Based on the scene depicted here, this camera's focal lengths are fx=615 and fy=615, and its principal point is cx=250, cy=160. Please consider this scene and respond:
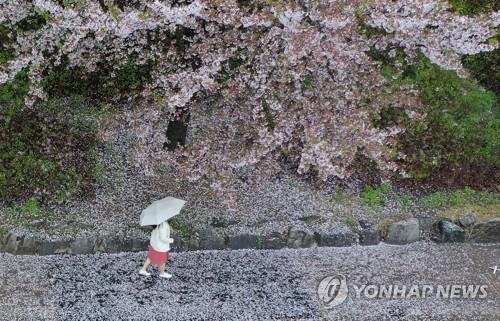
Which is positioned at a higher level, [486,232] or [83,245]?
[486,232]

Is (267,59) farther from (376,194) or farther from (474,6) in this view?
(474,6)

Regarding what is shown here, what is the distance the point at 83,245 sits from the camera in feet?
20.5

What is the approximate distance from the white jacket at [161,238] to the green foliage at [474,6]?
18.3 ft

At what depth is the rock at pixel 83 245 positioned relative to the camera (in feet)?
20.4

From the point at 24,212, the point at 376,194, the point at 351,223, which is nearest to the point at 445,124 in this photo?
the point at 376,194

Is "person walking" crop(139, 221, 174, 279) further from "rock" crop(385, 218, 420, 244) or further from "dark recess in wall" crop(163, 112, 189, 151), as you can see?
"rock" crop(385, 218, 420, 244)

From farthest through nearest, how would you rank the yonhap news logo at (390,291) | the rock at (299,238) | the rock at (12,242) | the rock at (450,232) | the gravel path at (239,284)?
the rock at (450,232)
the rock at (299,238)
the rock at (12,242)
the yonhap news logo at (390,291)
the gravel path at (239,284)

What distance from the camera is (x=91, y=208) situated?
6.68 m

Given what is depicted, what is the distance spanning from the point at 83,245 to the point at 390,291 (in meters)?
3.10

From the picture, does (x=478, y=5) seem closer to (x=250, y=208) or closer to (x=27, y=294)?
(x=250, y=208)

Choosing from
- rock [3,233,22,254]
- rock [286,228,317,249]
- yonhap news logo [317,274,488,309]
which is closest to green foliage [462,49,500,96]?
yonhap news logo [317,274,488,309]

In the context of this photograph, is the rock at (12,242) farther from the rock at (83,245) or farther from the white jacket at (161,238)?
the white jacket at (161,238)

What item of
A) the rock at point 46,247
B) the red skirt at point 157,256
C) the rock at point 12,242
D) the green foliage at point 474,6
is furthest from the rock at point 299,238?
the green foliage at point 474,6

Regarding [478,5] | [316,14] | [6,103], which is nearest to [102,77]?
[6,103]
